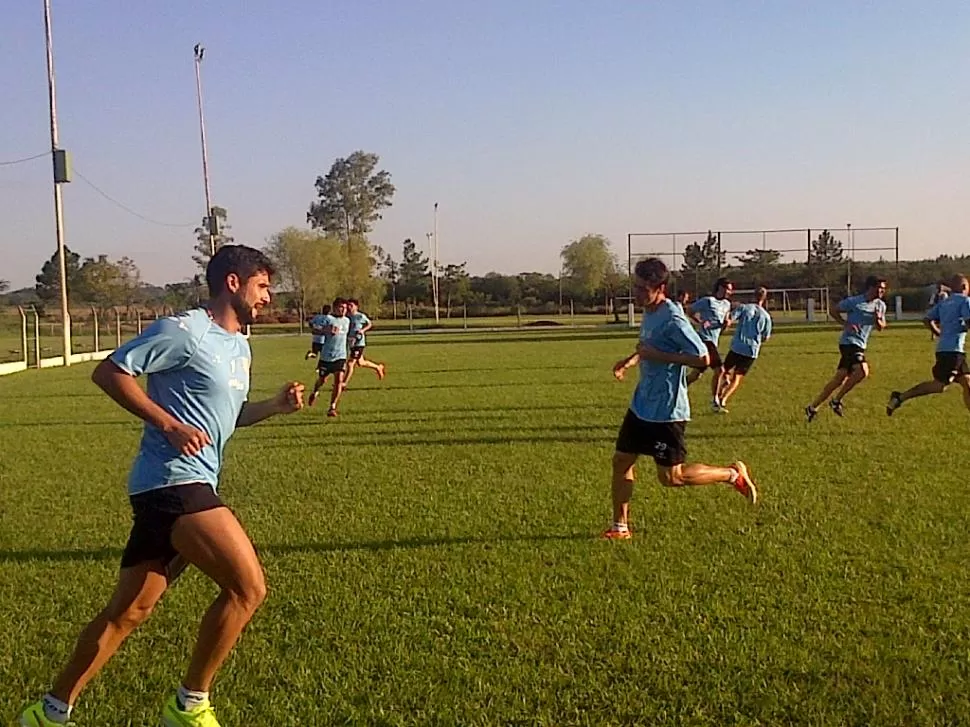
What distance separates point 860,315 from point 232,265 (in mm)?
11197

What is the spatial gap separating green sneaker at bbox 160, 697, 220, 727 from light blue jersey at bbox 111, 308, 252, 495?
86 cm

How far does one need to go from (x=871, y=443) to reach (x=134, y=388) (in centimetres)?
958

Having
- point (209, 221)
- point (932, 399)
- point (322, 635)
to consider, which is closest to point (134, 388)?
point (322, 635)

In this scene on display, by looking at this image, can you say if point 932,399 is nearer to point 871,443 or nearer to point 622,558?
point 871,443

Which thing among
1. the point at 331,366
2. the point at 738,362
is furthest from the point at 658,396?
the point at 331,366

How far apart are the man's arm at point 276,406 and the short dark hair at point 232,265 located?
510mm

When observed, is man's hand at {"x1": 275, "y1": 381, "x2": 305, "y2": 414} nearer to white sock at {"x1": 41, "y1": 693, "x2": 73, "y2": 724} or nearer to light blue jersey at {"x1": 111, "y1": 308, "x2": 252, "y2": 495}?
light blue jersey at {"x1": 111, "y1": 308, "x2": 252, "y2": 495}

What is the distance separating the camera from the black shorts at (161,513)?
13.2 ft

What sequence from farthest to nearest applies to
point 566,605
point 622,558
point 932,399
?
point 932,399
point 622,558
point 566,605

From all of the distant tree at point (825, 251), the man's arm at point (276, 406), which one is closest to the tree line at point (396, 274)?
the distant tree at point (825, 251)

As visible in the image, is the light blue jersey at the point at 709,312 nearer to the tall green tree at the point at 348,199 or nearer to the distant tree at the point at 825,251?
the distant tree at the point at 825,251

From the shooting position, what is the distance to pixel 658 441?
285 inches

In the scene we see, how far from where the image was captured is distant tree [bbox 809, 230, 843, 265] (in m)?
58.4

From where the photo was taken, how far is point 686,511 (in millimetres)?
8234
